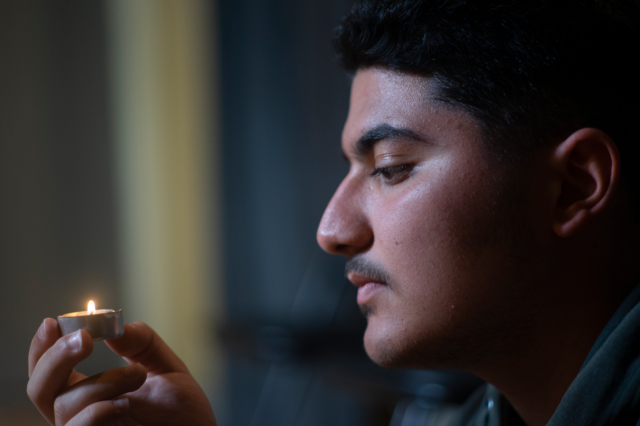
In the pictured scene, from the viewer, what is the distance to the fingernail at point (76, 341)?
2.47 feet

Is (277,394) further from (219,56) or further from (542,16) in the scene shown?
(542,16)

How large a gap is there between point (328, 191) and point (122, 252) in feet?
3.89

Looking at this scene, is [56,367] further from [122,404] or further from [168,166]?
[168,166]

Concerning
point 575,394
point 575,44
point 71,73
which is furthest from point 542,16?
point 71,73

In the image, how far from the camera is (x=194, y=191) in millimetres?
2975

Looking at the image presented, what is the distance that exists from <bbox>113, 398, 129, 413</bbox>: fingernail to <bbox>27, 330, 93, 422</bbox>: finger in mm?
90

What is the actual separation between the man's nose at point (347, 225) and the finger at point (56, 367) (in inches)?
19.0

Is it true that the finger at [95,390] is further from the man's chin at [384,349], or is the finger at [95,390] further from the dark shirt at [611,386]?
the dark shirt at [611,386]

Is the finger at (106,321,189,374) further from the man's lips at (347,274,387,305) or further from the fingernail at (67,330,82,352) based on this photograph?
the man's lips at (347,274,387,305)

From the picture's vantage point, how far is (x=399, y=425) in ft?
6.54

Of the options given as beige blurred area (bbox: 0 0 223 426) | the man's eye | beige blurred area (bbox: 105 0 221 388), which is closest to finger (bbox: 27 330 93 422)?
the man's eye

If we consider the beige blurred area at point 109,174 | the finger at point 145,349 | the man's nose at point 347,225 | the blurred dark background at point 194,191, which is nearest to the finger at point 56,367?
the finger at point 145,349

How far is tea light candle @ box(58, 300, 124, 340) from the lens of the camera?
0.76 metres

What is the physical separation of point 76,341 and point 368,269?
0.53m
